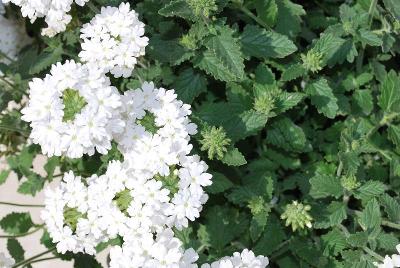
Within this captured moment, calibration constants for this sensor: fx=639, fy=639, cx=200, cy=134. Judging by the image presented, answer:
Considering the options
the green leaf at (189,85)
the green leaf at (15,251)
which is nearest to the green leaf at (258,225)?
the green leaf at (189,85)

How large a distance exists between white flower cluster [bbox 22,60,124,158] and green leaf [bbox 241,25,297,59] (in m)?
0.62

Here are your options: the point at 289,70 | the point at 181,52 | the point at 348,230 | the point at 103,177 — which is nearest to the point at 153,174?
the point at 103,177

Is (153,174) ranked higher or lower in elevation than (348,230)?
higher

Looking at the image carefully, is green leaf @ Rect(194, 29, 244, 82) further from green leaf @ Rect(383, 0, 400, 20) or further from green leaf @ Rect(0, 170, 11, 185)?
green leaf @ Rect(0, 170, 11, 185)

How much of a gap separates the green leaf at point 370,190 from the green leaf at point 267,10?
66 centimetres

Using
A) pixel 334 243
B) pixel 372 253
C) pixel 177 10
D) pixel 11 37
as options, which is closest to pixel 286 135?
pixel 334 243

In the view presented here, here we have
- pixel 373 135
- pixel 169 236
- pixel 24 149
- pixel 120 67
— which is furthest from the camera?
pixel 24 149

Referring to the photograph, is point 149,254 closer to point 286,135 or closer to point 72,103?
point 72,103

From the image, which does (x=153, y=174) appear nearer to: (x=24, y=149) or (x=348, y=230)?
(x=348, y=230)

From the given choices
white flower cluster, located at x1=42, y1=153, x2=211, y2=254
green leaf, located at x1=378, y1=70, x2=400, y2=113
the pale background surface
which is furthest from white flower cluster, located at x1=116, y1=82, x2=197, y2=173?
the pale background surface

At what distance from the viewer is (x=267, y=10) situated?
2.29 m

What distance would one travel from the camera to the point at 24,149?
2.71 m

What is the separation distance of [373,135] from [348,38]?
39 cm

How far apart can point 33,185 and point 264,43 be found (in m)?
1.09
